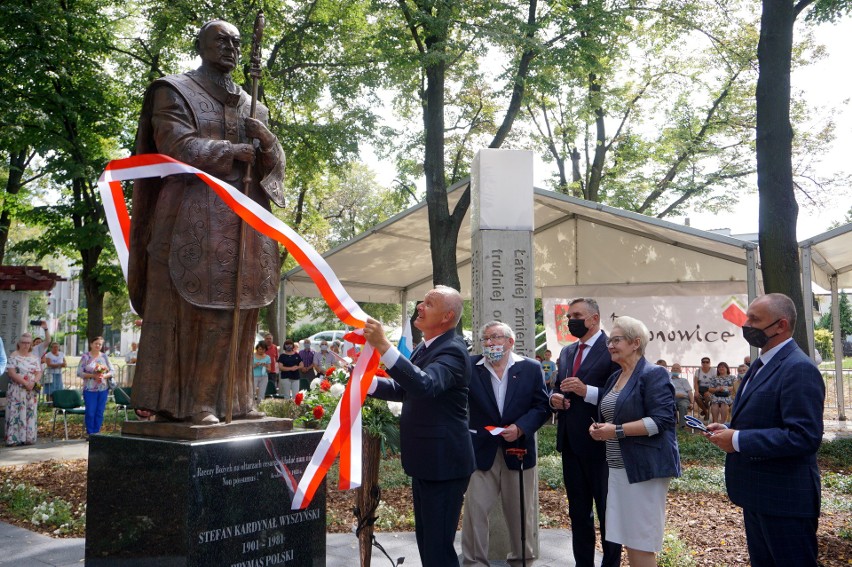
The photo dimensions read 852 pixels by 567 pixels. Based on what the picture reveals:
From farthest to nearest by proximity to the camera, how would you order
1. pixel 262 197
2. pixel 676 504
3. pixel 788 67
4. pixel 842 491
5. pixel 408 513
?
pixel 788 67 < pixel 842 491 < pixel 676 504 < pixel 408 513 < pixel 262 197

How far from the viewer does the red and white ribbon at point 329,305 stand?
3.47 meters

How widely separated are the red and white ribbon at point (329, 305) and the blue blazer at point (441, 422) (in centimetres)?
29

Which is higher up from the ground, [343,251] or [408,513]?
[343,251]

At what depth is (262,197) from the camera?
435 centimetres

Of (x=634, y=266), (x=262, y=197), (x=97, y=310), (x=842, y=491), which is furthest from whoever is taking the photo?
(x=97, y=310)

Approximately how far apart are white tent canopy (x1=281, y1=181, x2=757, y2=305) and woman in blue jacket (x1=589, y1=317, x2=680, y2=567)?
8758 millimetres

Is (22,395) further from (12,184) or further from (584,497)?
(12,184)

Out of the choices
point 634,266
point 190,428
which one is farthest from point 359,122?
point 190,428

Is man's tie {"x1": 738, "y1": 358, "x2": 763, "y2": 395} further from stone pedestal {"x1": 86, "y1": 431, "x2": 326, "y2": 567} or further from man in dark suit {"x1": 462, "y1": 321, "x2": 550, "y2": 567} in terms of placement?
stone pedestal {"x1": 86, "y1": 431, "x2": 326, "y2": 567}

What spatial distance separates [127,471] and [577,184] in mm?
22477

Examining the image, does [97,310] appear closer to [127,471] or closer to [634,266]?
[634,266]

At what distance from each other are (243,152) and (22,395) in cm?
983

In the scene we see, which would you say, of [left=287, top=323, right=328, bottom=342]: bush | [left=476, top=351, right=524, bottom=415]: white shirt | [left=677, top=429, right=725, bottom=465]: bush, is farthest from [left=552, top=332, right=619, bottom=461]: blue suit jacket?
[left=287, top=323, right=328, bottom=342]: bush

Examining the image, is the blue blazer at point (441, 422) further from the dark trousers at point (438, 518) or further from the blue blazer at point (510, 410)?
the blue blazer at point (510, 410)
